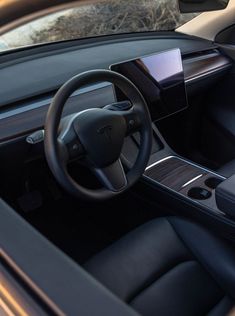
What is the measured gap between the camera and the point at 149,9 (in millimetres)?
3033

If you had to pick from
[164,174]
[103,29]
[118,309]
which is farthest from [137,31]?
[118,309]

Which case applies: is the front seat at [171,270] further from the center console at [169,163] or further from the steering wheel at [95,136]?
the steering wheel at [95,136]

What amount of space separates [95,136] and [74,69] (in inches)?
24.4

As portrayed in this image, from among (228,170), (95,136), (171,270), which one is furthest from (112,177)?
(228,170)

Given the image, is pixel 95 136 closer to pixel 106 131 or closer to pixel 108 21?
pixel 106 131

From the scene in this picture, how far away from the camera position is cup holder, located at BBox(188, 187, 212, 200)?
2.01 metres

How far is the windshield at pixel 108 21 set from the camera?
2.45 metres

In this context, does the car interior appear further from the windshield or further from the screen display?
the windshield

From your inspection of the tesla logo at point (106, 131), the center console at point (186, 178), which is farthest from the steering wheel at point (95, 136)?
the center console at point (186, 178)

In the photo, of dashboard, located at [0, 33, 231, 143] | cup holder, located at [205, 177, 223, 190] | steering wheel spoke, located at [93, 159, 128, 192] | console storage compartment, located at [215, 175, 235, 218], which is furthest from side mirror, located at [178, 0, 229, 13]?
steering wheel spoke, located at [93, 159, 128, 192]

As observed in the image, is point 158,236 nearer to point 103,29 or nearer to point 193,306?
point 193,306

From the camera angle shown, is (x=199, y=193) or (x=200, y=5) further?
(x=200, y=5)

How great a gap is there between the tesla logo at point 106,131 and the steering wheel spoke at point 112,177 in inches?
4.1

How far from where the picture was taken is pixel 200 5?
2.44 meters
